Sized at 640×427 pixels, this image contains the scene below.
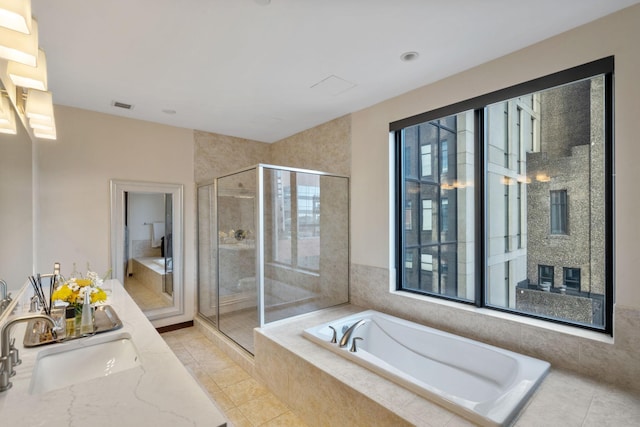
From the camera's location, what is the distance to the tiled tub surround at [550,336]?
5.72 feet

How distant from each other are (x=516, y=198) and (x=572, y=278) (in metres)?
0.67

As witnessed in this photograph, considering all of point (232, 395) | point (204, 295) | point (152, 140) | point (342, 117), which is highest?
point (342, 117)

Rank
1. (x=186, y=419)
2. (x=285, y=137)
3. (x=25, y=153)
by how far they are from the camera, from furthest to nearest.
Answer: (x=285, y=137) < (x=25, y=153) < (x=186, y=419)

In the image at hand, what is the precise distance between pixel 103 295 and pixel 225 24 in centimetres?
178

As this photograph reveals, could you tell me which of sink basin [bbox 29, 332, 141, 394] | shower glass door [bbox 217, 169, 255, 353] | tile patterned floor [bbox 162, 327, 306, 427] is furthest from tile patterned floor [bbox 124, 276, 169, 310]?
sink basin [bbox 29, 332, 141, 394]

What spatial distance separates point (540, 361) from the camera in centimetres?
195

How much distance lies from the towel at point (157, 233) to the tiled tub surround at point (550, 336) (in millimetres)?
2695

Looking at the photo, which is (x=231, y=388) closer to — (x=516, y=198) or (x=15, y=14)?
(x=15, y=14)

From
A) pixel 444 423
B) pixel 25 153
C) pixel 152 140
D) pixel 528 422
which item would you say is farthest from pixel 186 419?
pixel 152 140

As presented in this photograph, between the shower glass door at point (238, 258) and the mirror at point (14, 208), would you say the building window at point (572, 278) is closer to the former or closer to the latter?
the shower glass door at point (238, 258)

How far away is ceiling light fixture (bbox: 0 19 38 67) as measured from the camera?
996 millimetres

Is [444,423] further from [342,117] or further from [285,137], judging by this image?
[285,137]

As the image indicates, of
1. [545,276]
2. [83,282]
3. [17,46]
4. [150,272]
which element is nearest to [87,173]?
[150,272]

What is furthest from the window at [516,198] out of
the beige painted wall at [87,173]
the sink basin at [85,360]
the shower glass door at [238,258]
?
the beige painted wall at [87,173]
